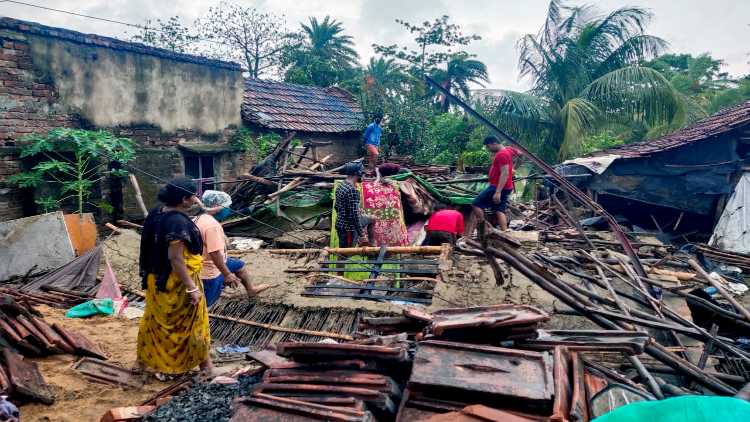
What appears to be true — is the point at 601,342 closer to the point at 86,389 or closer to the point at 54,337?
the point at 86,389

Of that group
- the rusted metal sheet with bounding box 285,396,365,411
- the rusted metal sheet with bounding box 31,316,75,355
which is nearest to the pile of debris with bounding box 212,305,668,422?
the rusted metal sheet with bounding box 285,396,365,411

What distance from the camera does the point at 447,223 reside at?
702 cm

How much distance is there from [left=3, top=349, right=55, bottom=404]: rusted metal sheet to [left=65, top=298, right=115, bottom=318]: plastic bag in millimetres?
1821

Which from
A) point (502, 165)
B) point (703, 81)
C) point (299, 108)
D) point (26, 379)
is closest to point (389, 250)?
point (502, 165)

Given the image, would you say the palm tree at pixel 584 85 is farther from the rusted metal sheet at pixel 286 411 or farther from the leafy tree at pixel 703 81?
the rusted metal sheet at pixel 286 411

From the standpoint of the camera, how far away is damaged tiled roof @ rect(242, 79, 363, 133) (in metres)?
12.9

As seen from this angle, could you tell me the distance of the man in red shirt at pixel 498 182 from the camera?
691 centimetres

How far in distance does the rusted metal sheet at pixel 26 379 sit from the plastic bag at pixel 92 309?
5.98 ft

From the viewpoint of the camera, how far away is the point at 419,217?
851 cm

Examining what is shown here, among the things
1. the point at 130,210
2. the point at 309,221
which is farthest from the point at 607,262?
the point at 130,210

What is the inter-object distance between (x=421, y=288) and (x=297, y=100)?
11.4 meters

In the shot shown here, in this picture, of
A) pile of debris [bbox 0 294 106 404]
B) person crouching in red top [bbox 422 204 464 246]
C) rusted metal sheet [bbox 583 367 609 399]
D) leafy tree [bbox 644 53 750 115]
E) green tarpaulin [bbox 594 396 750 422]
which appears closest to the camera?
green tarpaulin [bbox 594 396 750 422]

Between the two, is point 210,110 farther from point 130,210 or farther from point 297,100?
point 297,100

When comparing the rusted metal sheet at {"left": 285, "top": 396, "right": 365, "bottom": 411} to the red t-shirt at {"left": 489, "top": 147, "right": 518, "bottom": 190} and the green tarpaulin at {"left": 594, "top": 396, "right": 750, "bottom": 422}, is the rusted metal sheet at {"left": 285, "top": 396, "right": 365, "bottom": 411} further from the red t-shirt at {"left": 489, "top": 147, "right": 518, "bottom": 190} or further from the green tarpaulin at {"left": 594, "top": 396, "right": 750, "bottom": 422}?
the red t-shirt at {"left": 489, "top": 147, "right": 518, "bottom": 190}
